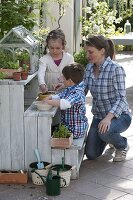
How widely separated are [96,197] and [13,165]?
971 mm

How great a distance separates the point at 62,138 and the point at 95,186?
0.55m

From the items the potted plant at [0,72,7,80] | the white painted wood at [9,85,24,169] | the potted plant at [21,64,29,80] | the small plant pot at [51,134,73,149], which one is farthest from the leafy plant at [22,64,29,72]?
the small plant pot at [51,134,73,149]

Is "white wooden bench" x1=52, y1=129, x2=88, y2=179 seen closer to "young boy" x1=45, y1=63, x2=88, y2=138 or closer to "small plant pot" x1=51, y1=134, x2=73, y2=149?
"small plant pot" x1=51, y1=134, x2=73, y2=149

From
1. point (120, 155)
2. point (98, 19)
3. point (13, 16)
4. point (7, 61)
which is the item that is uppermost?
point (98, 19)

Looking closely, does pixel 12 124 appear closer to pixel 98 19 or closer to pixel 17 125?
pixel 17 125

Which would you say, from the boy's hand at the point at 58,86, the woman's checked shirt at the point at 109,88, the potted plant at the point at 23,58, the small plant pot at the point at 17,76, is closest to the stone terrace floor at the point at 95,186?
the woman's checked shirt at the point at 109,88

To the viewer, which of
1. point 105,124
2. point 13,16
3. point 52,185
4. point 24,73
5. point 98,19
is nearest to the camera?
point 52,185

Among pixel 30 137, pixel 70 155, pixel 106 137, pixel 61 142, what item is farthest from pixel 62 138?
pixel 106 137

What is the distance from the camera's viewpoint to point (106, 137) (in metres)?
5.31

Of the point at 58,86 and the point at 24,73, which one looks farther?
the point at 58,86

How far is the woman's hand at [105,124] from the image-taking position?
16.8 feet

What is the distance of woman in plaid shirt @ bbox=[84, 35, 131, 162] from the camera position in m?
5.24

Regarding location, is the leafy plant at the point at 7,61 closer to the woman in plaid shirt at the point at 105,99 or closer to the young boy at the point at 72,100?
the young boy at the point at 72,100

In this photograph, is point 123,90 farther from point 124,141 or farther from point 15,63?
point 15,63
